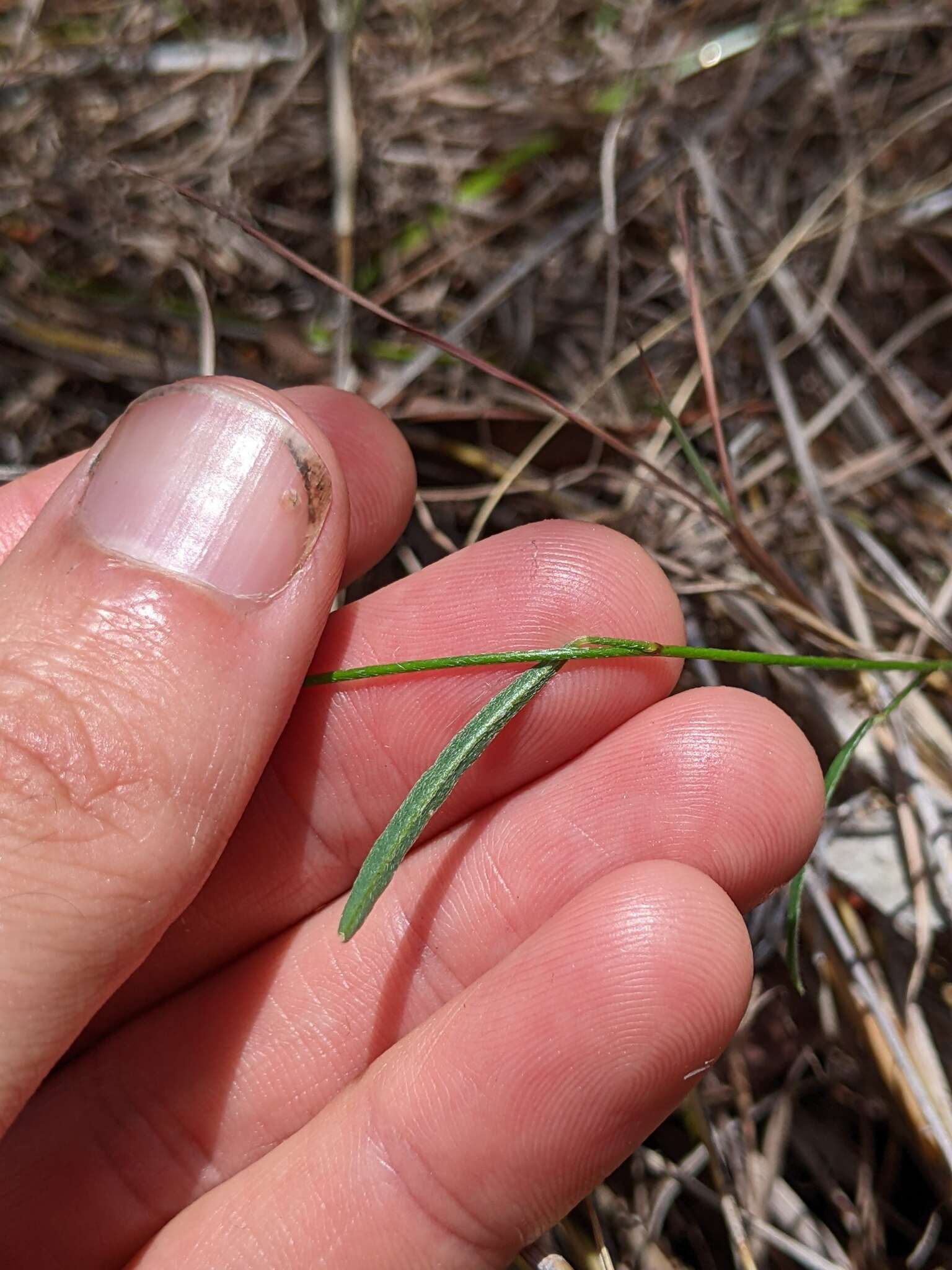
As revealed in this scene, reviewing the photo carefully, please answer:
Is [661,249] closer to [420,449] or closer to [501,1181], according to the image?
[420,449]

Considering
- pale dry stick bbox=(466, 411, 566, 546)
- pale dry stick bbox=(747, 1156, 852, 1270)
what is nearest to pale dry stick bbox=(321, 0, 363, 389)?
pale dry stick bbox=(466, 411, 566, 546)

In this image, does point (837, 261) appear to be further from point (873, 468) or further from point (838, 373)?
point (873, 468)

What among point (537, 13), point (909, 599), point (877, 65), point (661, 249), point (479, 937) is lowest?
point (479, 937)

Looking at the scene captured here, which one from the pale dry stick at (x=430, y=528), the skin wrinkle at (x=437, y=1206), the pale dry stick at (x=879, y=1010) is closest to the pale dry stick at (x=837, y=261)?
the pale dry stick at (x=430, y=528)

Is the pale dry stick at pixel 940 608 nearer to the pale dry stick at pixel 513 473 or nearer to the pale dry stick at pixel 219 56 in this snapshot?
the pale dry stick at pixel 513 473

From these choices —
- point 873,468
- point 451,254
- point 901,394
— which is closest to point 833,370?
point 901,394

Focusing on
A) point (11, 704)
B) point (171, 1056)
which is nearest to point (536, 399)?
point (11, 704)
